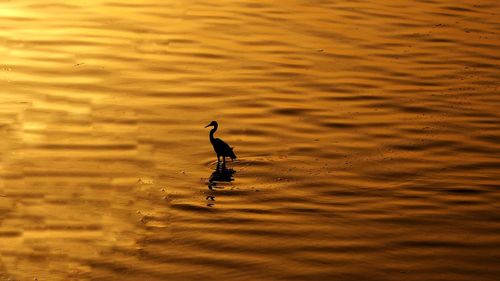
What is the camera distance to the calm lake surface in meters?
15.1

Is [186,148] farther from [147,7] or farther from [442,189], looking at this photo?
[147,7]

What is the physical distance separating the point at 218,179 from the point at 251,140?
2.15 meters

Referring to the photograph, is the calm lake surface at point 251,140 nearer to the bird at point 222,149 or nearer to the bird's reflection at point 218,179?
the bird's reflection at point 218,179

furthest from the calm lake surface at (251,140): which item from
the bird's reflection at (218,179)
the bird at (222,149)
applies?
the bird at (222,149)

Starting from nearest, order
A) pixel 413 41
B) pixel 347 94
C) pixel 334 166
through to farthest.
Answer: pixel 334 166
pixel 347 94
pixel 413 41

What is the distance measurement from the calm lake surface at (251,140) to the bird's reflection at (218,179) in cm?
8

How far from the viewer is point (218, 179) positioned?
57.8ft

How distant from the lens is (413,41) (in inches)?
1019

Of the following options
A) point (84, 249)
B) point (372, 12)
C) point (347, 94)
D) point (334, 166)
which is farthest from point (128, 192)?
point (372, 12)

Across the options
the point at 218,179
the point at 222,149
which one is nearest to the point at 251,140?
the point at 222,149

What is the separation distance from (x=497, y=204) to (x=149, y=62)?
9114mm

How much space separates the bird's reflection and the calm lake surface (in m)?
0.08

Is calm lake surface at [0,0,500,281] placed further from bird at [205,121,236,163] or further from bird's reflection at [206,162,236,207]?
bird at [205,121,236,163]

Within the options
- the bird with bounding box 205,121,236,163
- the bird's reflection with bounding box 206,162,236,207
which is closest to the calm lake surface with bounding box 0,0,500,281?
the bird's reflection with bounding box 206,162,236,207
